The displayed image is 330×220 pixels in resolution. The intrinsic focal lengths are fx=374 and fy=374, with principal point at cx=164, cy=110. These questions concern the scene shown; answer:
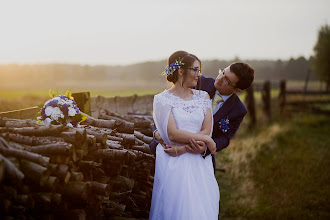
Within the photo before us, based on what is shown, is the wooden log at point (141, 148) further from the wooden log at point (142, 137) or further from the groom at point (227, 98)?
the groom at point (227, 98)

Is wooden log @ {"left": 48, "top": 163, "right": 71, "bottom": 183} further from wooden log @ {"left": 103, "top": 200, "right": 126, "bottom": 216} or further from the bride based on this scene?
the bride

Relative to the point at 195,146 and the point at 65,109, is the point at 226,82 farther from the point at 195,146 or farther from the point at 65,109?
the point at 65,109

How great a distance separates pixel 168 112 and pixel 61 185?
1472 mm

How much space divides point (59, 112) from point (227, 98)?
7.28ft

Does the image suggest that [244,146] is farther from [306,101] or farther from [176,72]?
[306,101]

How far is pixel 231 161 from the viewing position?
1098cm

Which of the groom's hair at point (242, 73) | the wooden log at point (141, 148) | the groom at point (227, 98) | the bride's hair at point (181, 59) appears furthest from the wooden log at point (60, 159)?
the groom's hair at point (242, 73)

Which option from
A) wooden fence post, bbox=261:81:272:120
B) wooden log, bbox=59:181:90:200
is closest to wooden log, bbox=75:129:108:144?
wooden log, bbox=59:181:90:200

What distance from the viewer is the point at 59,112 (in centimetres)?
440

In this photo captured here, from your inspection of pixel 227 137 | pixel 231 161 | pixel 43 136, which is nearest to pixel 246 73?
pixel 227 137

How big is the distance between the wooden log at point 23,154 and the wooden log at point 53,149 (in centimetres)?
16

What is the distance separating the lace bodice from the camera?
14.6 ft

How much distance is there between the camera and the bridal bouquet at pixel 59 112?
14.4ft

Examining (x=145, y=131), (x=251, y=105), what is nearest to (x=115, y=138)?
(x=145, y=131)
